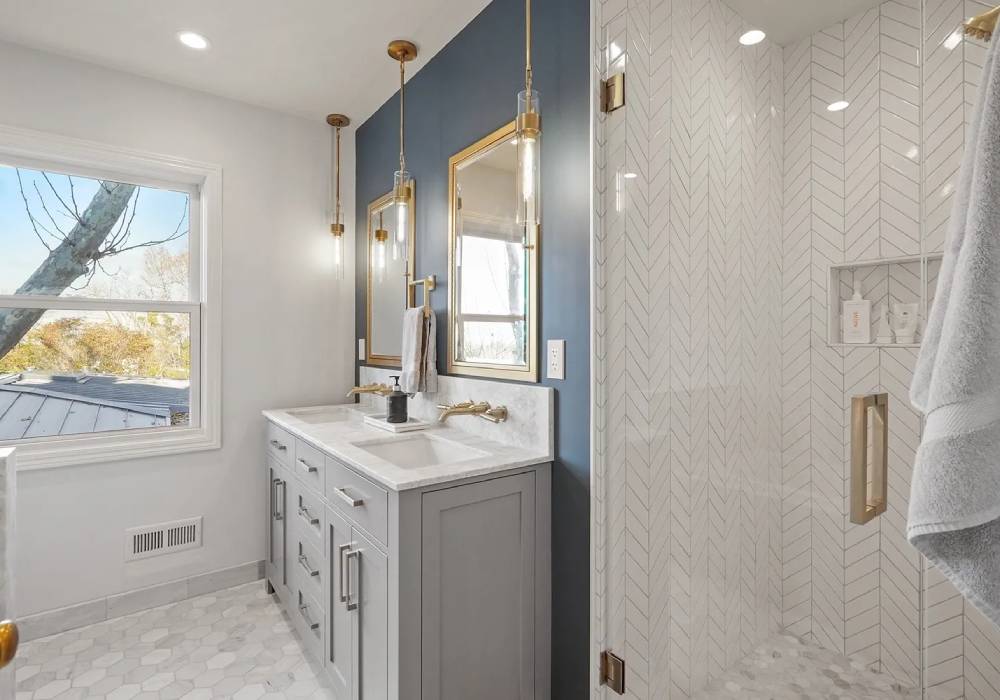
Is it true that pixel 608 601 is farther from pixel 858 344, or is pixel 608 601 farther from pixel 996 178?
pixel 996 178

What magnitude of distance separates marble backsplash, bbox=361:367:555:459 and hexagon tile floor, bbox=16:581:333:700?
1053mm

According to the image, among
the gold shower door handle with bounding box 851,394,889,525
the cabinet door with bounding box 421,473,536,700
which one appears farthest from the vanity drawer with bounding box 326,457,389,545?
the gold shower door handle with bounding box 851,394,889,525

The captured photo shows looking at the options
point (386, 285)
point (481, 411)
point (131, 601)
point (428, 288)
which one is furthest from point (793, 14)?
point (131, 601)

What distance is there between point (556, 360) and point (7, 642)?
4.16ft

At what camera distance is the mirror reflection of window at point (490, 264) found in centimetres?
176

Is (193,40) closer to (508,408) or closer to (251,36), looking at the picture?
(251,36)

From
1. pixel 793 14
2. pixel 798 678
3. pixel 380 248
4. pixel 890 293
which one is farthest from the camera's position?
pixel 380 248

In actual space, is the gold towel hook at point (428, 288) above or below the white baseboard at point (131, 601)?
above

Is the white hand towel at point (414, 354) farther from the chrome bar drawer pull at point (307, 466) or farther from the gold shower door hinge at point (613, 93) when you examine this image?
the gold shower door hinge at point (613, 93)

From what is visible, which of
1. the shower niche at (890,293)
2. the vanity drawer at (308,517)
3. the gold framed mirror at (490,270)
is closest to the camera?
the shower niche at (890,293)

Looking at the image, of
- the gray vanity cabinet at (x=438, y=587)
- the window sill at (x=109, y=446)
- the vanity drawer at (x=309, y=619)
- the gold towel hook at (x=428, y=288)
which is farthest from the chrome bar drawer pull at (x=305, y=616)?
the gold towel hook at (x=428, y=288)

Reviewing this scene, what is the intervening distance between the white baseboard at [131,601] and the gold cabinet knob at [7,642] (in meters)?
2.11

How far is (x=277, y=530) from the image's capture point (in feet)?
7.84

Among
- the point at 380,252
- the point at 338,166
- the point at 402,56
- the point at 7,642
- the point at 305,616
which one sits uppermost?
the point at 402,56
